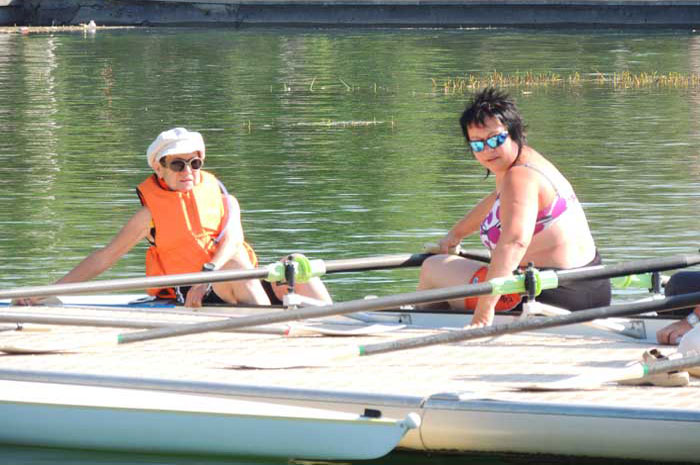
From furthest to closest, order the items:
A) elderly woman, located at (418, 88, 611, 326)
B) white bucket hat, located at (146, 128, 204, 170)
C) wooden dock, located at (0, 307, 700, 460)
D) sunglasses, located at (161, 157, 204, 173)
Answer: sunglasses, located at (161, 157, 204, 173)
white bucket hat, located at (146, 128, 204, 170)
elderly woman, located at (418, 88, 611, 326)
wooden dock, located at (0, 307, 700, 460)

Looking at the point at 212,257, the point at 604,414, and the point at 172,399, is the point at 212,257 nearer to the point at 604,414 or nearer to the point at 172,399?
the point at 172,399

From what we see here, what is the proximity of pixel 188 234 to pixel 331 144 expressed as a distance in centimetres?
1202

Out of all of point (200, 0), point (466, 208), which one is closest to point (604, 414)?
point (466, 208)

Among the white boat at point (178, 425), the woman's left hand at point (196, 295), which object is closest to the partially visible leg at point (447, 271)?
the woman's left hand at point (196, 295)

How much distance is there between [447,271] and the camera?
811 cm

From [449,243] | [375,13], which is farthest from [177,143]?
[375,13]

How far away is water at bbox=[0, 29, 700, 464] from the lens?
13188 mm

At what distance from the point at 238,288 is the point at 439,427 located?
248 cm

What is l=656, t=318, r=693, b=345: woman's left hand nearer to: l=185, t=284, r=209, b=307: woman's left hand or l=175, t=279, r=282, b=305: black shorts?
l=175, t=279, r=282, b=305: black shorts

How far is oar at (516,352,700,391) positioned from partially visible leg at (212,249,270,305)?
238cm

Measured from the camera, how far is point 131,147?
20625mm

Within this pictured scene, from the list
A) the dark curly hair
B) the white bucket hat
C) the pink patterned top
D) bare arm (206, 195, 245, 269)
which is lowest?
bare arm (206, 195, 245, 269)

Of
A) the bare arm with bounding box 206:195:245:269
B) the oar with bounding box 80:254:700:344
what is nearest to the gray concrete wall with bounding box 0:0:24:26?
the bare arm with bounding box 206:195:245:269

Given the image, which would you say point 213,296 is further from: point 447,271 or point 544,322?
point 544,322
